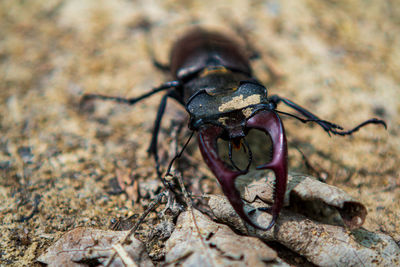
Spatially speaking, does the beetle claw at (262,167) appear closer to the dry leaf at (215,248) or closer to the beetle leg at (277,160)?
the beetle leg at (277,160)

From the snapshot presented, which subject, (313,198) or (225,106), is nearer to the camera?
(313,198)

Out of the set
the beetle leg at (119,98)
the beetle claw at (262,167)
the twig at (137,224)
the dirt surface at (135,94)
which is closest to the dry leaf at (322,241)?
the beetle claw at (262,167)

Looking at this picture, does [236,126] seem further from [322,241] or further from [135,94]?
[135,94]

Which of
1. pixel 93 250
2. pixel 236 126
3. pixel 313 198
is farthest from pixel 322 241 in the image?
pixel 93 250

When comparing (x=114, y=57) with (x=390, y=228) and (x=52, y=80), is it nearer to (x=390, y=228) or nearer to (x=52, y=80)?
(x=52, y=80)

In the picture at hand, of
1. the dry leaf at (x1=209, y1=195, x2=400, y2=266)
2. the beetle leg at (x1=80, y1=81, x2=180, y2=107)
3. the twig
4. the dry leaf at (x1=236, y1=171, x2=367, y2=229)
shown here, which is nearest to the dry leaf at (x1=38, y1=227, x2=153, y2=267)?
Result: the twig

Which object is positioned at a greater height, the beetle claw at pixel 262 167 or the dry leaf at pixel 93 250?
the beetle claw at pixel 262 167
